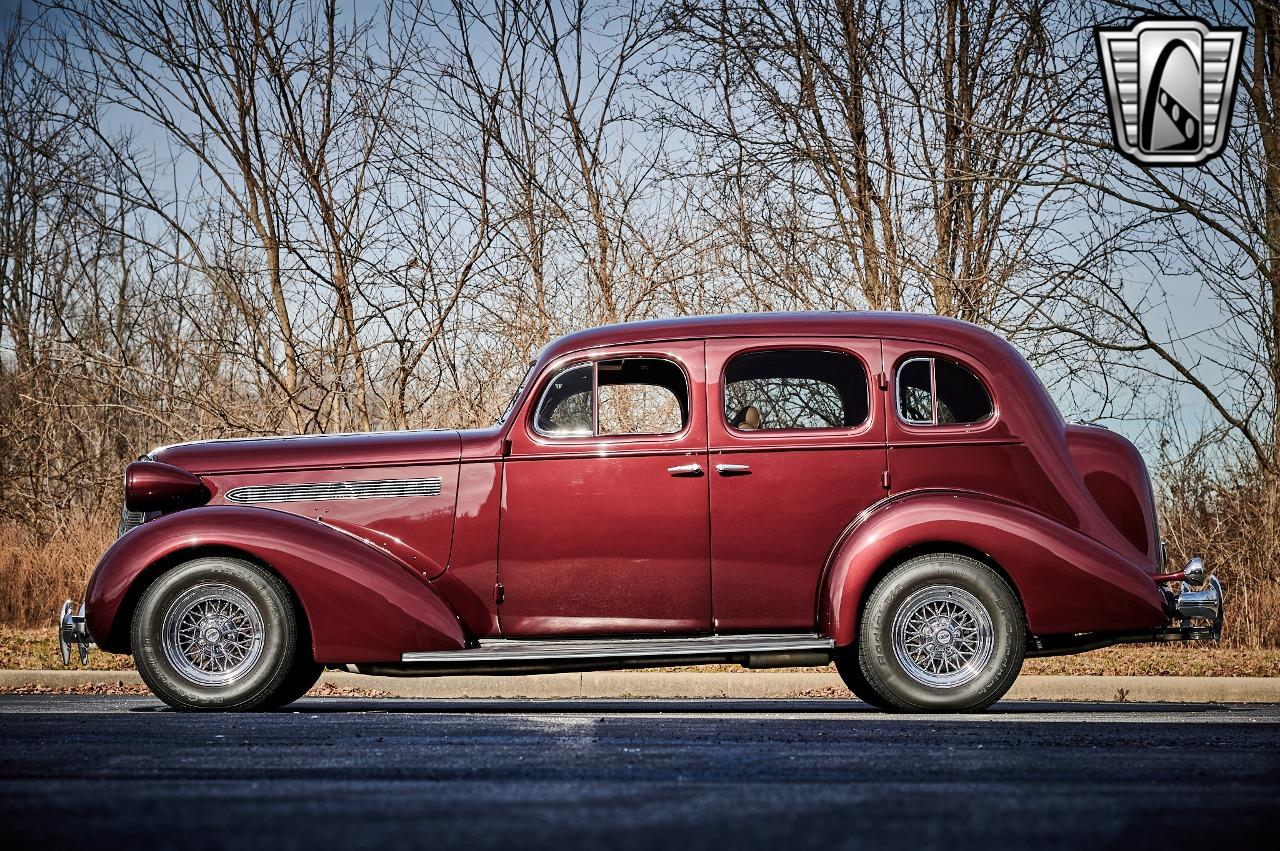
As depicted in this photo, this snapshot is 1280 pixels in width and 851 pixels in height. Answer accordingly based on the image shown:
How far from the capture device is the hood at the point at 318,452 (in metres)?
7.77

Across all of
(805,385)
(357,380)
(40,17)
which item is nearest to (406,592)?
(805,385)

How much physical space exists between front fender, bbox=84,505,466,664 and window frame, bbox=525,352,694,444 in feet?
3.53

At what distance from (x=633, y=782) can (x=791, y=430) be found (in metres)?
3.54

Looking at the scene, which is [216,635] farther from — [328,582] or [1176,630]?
[1176,630]

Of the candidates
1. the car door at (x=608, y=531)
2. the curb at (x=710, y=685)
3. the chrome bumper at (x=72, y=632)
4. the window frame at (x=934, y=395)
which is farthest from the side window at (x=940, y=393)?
the chrome bumper at (x=72, y=632)

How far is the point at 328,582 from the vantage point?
24.5 feet

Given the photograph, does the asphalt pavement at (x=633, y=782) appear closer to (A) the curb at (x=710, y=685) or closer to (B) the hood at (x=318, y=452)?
(B) the hood at (x=318, y=452)

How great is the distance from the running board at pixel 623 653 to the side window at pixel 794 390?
116cm

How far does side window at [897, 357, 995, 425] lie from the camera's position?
25.1 feet

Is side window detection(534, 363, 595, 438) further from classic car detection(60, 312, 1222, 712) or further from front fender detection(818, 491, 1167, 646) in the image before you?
front fender detection(818, 491, 1167, 646)

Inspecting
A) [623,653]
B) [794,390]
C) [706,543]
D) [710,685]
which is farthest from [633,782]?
[710,685]

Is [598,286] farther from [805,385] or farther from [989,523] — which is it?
[989,523]

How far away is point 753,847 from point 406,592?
15.0 ft

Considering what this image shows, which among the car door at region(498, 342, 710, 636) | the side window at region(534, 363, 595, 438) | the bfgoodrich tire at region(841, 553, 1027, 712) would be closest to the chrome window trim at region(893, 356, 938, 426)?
the bfgoodrich tire at region(841, 553, 1027, 712)
